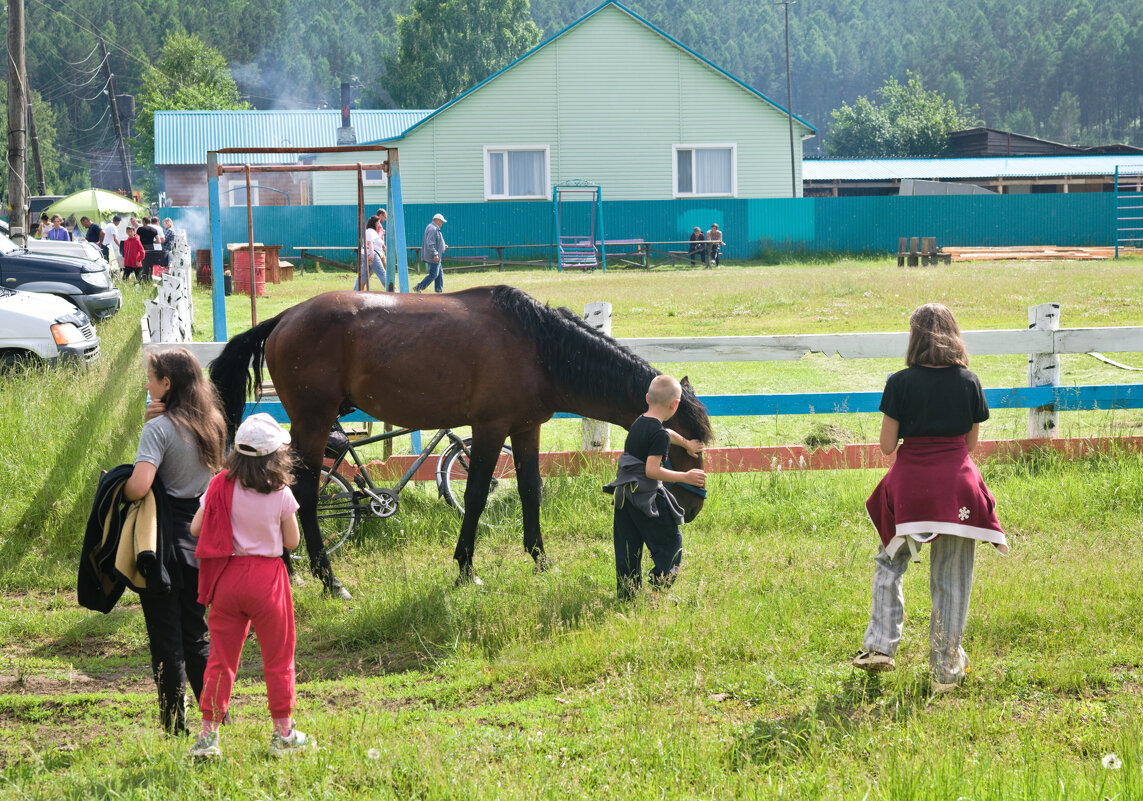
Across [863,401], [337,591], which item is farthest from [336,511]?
[863,401]

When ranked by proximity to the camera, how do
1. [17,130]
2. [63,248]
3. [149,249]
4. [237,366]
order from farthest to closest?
1. [149,249]
2. [63,248]
3. [17,130]
4. [237,366]

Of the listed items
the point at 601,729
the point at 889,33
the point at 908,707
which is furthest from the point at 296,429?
the point at 889,33

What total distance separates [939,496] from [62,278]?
1664 centimetres

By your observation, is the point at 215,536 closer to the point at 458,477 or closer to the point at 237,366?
the point at 237,366

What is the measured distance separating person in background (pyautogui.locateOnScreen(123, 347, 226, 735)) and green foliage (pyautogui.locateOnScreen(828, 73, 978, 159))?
68.1 metres

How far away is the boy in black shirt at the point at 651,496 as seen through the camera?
538 centimetres

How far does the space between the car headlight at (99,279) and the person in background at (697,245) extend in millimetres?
19188

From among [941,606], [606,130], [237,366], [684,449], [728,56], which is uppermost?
[728,56]

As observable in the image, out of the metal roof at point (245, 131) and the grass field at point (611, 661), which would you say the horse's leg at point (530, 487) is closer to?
the grass field at point (611, 661)

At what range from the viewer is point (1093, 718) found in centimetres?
416

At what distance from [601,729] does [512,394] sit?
266 centimetres

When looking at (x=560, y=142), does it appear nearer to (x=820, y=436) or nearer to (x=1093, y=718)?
(x=820, y=436)

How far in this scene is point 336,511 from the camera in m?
7.00

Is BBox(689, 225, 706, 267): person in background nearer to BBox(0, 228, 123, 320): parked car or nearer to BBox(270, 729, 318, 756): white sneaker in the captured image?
BBox(0, 228, 123, 320): parked car
